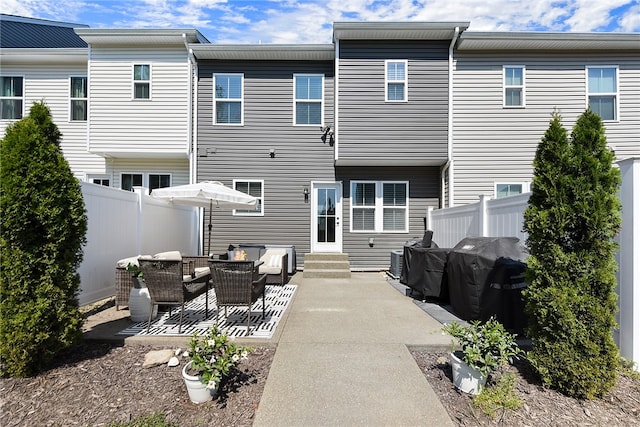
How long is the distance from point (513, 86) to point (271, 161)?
703 cm

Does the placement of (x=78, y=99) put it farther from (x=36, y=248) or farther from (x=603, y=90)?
(x=603, y=90)

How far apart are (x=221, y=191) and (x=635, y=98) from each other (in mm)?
11064

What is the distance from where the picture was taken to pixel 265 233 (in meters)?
9.66

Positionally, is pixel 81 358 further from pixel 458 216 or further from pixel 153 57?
pixel 153 57

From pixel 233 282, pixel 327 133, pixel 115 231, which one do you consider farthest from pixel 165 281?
pixel 327 133

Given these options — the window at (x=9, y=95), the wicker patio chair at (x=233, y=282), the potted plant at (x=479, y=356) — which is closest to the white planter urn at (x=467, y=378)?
the potted plant at (x=479, y=356)

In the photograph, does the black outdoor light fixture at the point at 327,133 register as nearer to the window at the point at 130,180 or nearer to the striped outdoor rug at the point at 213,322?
the striped outdoor rug at the point at 213,322

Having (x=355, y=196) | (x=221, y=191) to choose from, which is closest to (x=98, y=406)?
(x=221, y=191)

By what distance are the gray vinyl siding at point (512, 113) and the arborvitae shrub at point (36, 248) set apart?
28.0ft

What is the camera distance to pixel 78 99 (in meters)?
10.0

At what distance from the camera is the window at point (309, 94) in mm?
9625

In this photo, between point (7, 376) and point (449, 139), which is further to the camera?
point (449, 139)

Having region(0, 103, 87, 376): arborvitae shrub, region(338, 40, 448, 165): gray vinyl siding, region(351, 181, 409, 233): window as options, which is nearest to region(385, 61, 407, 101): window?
region(338, 40, 448, 165): gray vinyl siding

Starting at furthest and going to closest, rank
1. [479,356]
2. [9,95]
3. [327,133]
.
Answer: [9,95]
[327,133]
[479,356]
